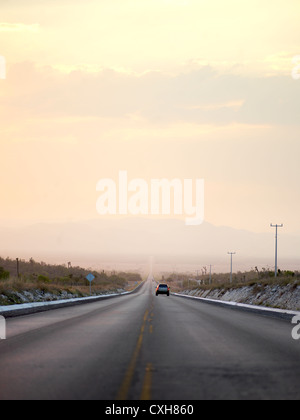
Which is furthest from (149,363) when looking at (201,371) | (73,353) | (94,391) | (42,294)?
(42,294)

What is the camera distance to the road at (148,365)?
7.72 meters

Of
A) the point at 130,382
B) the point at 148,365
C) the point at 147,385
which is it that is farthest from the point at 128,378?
the point at 148,365

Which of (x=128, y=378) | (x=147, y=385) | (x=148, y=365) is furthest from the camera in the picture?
(x=148, y=365)

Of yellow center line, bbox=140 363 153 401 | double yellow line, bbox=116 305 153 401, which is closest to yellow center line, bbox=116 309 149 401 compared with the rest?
double yellow line, bbox=116 305 153 401

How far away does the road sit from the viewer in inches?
304

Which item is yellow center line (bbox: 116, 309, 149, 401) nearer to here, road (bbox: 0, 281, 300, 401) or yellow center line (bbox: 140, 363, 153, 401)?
road (bbox: 0, 281, 300, 401)

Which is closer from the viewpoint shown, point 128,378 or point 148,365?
point 128,378

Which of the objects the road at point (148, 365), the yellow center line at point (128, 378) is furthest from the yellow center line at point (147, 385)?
the yellow center line at point (128, 378)

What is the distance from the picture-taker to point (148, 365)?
33.6ft

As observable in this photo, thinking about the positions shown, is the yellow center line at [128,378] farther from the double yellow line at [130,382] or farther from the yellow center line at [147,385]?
the yellow center line at [147,385]

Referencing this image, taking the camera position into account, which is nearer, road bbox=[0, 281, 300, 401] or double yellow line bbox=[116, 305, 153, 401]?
double yellow line bbox=[116, 305, 153, 401]

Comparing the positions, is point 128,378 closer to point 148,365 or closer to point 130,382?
point 130,382

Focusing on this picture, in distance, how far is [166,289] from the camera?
71.3 meters
